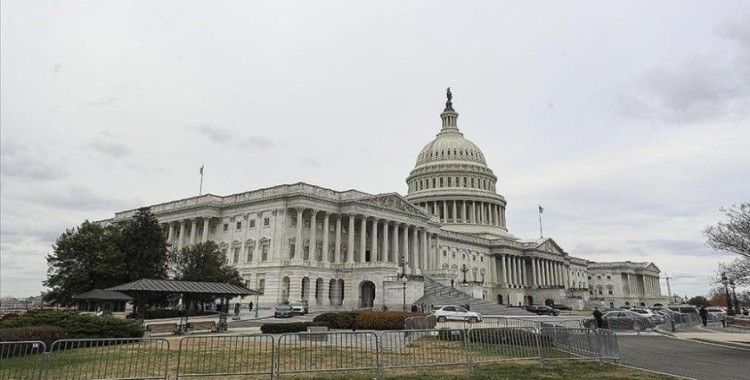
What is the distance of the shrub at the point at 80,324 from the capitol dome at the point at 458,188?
91.4 metres

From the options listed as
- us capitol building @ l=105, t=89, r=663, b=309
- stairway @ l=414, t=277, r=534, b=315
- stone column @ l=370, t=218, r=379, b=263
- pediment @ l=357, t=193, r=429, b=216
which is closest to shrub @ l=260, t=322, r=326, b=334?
us capitol building @ l=105, t=89, r=663, b=309

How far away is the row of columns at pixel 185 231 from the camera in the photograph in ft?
256

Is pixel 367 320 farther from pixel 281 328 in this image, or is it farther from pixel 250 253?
pixel 250 253

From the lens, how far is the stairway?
64.9 meters

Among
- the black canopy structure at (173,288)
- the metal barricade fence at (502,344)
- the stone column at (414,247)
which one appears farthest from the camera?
the stone column at (414,247)

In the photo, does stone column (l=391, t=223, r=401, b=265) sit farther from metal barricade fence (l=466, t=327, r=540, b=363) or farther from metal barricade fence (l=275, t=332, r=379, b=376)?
metal barricade fence (l=275, t=332, r=379, b=376)

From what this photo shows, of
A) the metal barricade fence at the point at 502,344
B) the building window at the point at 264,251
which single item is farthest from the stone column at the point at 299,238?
the metal barricade fence at the point at 502,344

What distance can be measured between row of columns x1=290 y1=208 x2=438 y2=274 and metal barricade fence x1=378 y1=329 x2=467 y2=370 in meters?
50.5

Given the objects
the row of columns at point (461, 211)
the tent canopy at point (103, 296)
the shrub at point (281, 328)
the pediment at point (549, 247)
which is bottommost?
the shrub at point (281, 328)

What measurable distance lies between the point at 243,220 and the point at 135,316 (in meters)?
34.3

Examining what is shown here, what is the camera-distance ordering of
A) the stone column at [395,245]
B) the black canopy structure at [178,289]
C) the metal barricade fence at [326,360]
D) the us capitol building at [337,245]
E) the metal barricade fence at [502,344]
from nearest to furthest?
the metal barricade fence at [326,360] → the metal barricade fence at [502,344] → the black canopy structure at [178,289] → the us capitol building at [337,245] → the stone column at [395,245]

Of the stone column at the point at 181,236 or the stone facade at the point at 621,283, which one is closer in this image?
the stone column at the point at 181,236

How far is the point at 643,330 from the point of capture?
40.6m

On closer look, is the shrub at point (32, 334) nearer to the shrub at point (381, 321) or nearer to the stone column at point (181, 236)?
the shrub at point (381, 321)
